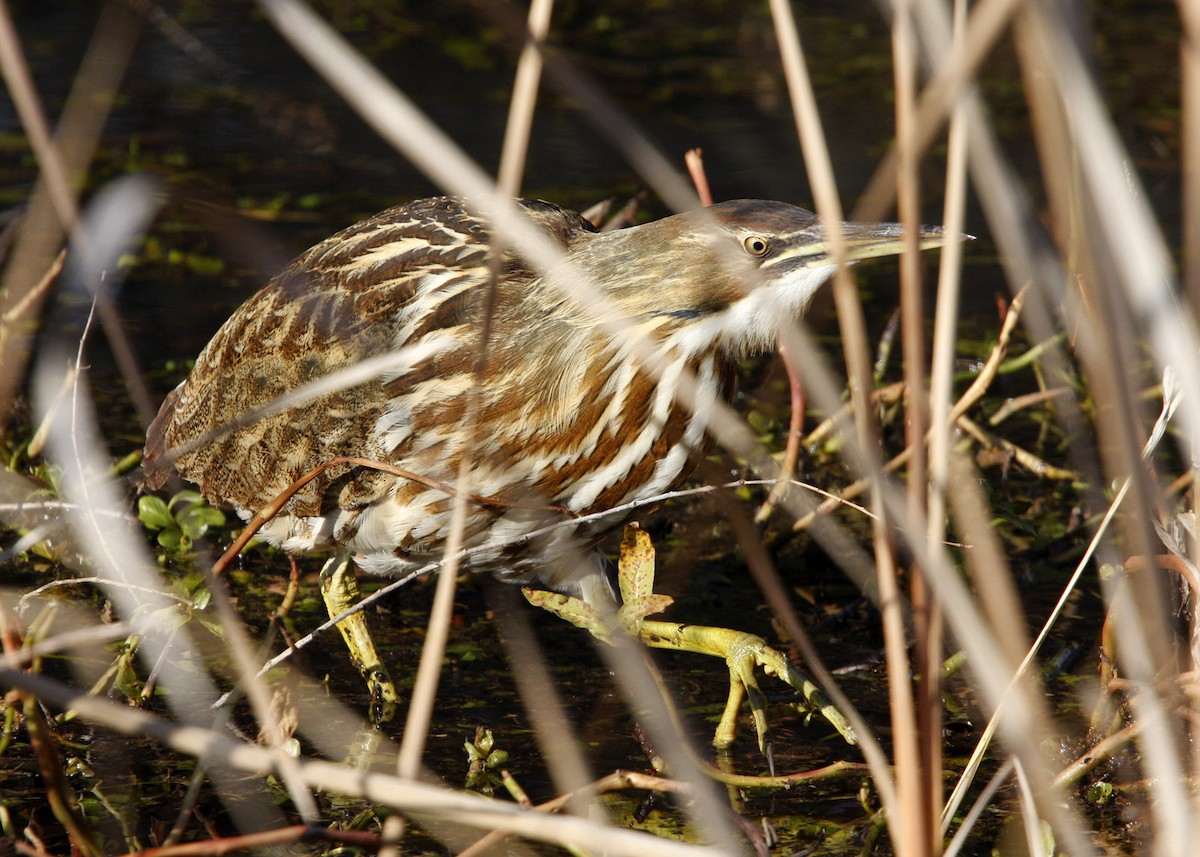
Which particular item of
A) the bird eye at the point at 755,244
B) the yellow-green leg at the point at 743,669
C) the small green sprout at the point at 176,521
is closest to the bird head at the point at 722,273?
the bird eye at the point at 755,244

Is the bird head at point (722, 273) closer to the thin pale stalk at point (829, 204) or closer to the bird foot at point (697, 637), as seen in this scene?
the bird foot at point (697, 637)

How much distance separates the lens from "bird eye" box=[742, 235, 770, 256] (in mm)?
2156

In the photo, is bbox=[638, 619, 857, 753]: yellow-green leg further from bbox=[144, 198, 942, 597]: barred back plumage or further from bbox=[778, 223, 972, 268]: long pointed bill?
bbox=[778, 223, 972, 268]: long pointed bill

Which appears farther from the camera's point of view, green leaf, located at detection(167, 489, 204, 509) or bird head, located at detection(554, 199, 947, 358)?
green leaf, located at detection(167, 489, 204, 509)

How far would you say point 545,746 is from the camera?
2344 millimetres

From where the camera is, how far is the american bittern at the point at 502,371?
2195mm

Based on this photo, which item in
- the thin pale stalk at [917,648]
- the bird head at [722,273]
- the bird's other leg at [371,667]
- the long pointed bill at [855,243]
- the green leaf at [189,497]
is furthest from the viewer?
the green leaf at [189,497]

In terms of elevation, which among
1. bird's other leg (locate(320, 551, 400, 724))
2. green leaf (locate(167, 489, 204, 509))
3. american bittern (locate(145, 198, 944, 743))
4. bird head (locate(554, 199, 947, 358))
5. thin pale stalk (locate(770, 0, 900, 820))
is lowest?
bird's other leg (locate(320, 551, 400, 724))

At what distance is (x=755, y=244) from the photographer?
2158 mm

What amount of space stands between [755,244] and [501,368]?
0.43 meters

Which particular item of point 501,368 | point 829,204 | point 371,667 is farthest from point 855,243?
point 371,667

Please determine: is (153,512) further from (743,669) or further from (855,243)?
(855,243)

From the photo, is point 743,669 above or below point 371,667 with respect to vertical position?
above

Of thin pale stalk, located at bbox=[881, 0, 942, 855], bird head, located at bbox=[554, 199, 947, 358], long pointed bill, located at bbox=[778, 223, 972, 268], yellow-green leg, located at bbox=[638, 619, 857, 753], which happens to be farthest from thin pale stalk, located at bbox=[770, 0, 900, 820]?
yellow-green leg, located at bbox=[638, 619, 857, 753]
